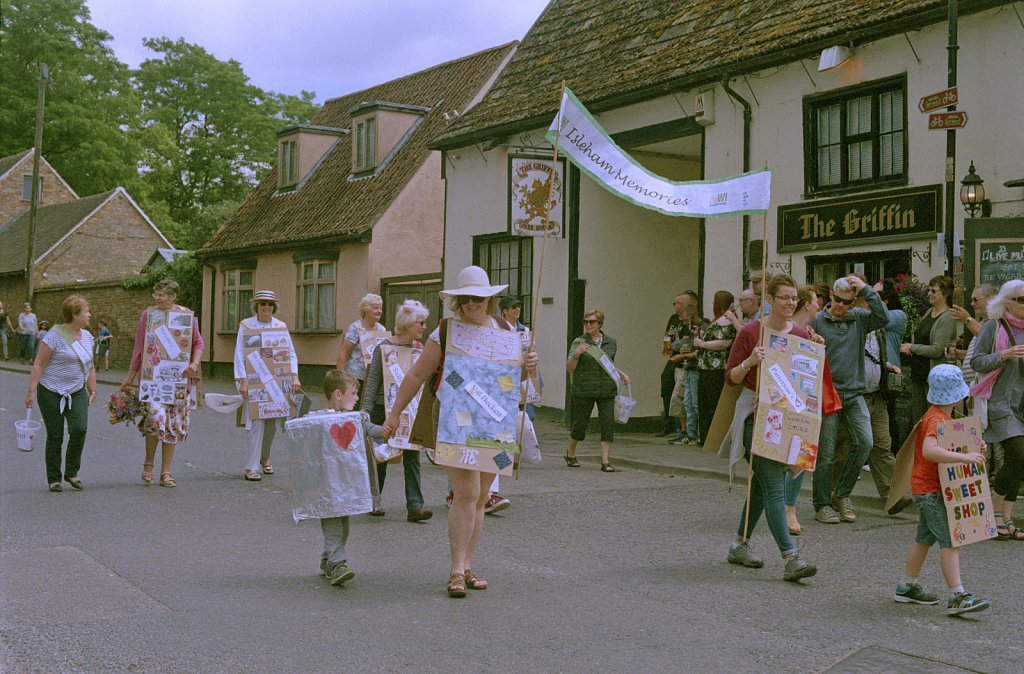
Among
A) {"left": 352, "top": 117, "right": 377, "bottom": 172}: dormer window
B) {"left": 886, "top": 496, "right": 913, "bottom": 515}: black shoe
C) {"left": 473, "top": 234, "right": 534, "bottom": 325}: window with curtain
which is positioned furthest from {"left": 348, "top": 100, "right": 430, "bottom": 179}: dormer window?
{"left": 886, "top": 496, "right": 913, "bottom": 515}: black shoe

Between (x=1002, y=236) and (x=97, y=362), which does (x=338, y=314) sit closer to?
(x=97, y=362)

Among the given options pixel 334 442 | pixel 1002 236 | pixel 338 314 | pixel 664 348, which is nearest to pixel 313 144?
pixel 338 314

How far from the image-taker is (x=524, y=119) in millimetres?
17375

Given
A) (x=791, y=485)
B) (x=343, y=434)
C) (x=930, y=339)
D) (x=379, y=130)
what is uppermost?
(x=379, y=130)

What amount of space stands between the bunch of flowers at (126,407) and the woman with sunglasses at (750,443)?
5673 mm

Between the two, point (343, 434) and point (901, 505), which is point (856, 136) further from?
point (343, 434)

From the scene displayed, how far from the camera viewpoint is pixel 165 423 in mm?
9828

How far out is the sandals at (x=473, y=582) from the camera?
19.5 ft

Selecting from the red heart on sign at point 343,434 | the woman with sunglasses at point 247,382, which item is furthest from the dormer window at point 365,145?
the red heart on sign at point 343,434

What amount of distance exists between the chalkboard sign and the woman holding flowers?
7.70 metres

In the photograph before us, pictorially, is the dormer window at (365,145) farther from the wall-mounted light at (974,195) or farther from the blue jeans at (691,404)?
the wall-mounted light at (974,195)

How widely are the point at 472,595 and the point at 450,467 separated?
2.36ft

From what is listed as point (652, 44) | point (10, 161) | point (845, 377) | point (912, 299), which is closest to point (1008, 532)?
point (845, 377)

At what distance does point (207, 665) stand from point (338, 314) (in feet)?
70.1
